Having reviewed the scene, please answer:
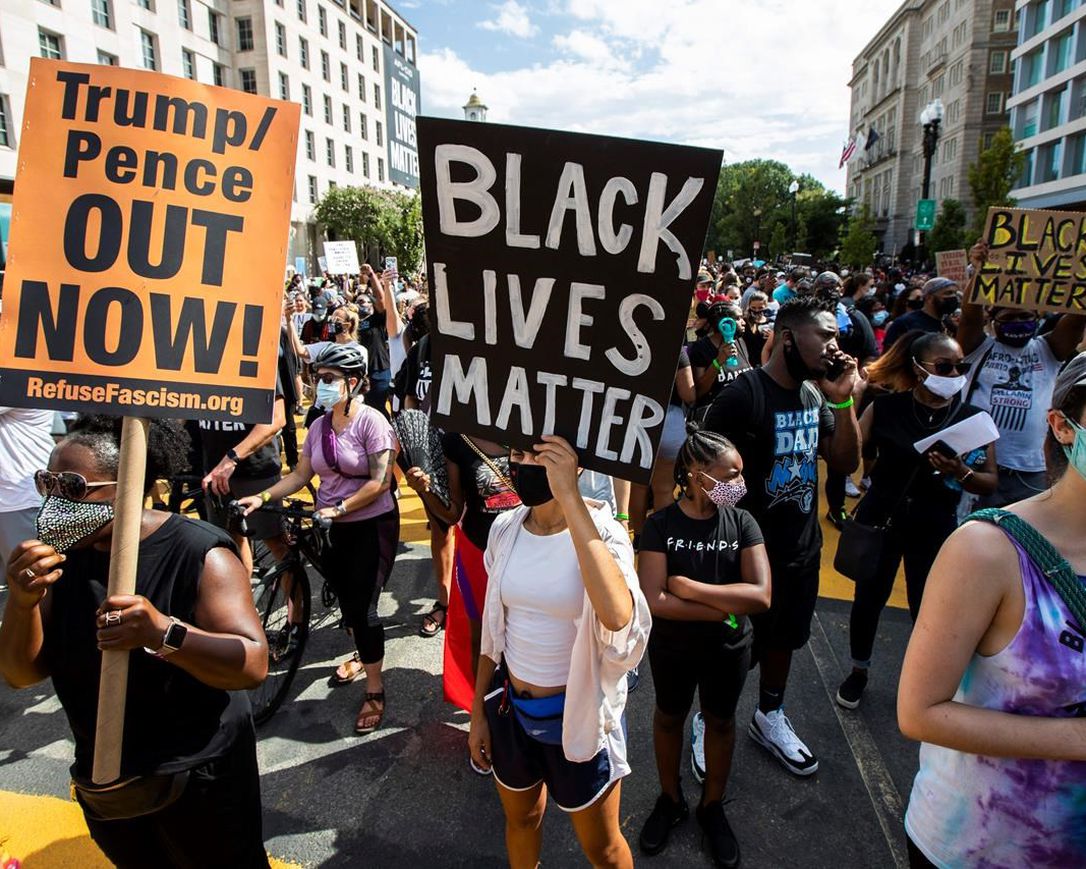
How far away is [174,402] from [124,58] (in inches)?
1475

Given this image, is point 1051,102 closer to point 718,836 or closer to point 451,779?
point 718,836

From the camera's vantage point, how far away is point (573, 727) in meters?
2.21

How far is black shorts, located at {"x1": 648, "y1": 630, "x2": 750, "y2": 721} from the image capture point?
9.34 ft

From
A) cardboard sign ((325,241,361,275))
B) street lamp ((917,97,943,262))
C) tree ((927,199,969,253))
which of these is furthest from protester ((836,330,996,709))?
tree ((927,199,969,253))

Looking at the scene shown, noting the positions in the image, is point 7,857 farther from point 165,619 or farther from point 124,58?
point 124,58

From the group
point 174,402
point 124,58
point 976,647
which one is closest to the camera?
point 976,647

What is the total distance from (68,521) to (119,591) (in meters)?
0.36

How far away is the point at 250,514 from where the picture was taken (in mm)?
4070

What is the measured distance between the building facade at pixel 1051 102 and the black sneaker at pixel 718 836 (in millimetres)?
48229

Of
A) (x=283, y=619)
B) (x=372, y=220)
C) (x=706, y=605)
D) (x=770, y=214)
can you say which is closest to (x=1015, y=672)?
(x=706, y=605)

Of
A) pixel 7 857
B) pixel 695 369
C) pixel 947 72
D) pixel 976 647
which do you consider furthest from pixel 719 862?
pixel 947 72

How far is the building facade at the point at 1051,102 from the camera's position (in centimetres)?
3928

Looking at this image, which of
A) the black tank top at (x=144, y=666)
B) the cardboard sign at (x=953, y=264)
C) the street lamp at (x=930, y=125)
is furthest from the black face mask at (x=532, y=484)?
the street lamp at (x=930, y=125)

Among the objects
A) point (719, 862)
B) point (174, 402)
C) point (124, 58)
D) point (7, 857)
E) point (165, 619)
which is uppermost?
point (124, 58)
